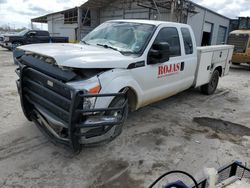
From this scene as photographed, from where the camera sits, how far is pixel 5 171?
309 centimetres

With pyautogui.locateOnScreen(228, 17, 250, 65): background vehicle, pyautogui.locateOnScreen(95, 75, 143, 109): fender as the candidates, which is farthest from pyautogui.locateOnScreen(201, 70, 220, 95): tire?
pyautogui.locateOnScreen(228, 17, 250, 65): background vehicle

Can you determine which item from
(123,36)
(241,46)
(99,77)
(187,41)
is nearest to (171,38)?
(187,41)

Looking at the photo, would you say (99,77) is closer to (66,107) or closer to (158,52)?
(66,107)

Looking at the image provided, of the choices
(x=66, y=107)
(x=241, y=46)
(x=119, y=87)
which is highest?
(x=241, y=46)

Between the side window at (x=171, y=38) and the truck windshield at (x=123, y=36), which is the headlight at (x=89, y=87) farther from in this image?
the side window at (x=171, y=38)

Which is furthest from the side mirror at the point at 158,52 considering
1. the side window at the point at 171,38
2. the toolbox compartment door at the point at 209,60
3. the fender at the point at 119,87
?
the toolbox compartment door at the point at 209,60

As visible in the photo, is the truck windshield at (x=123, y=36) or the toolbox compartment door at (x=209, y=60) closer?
the truck windshield at (x=123, y=36)

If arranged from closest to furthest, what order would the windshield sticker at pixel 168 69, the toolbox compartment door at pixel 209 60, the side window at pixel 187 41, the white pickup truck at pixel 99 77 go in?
the white pickup truck at pixel 99 77
the windshield sticker at pixel 168 69
the side window at pixel 187 41
the toolbox compartment door at pixel 209 60

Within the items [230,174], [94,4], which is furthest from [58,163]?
[94,4]

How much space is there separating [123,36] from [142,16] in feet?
65.1

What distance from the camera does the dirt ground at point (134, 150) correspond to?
306 cm

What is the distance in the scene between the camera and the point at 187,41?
5.50 meters

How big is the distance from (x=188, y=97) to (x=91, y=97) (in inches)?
181

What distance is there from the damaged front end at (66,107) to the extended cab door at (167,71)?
3.03 ft
